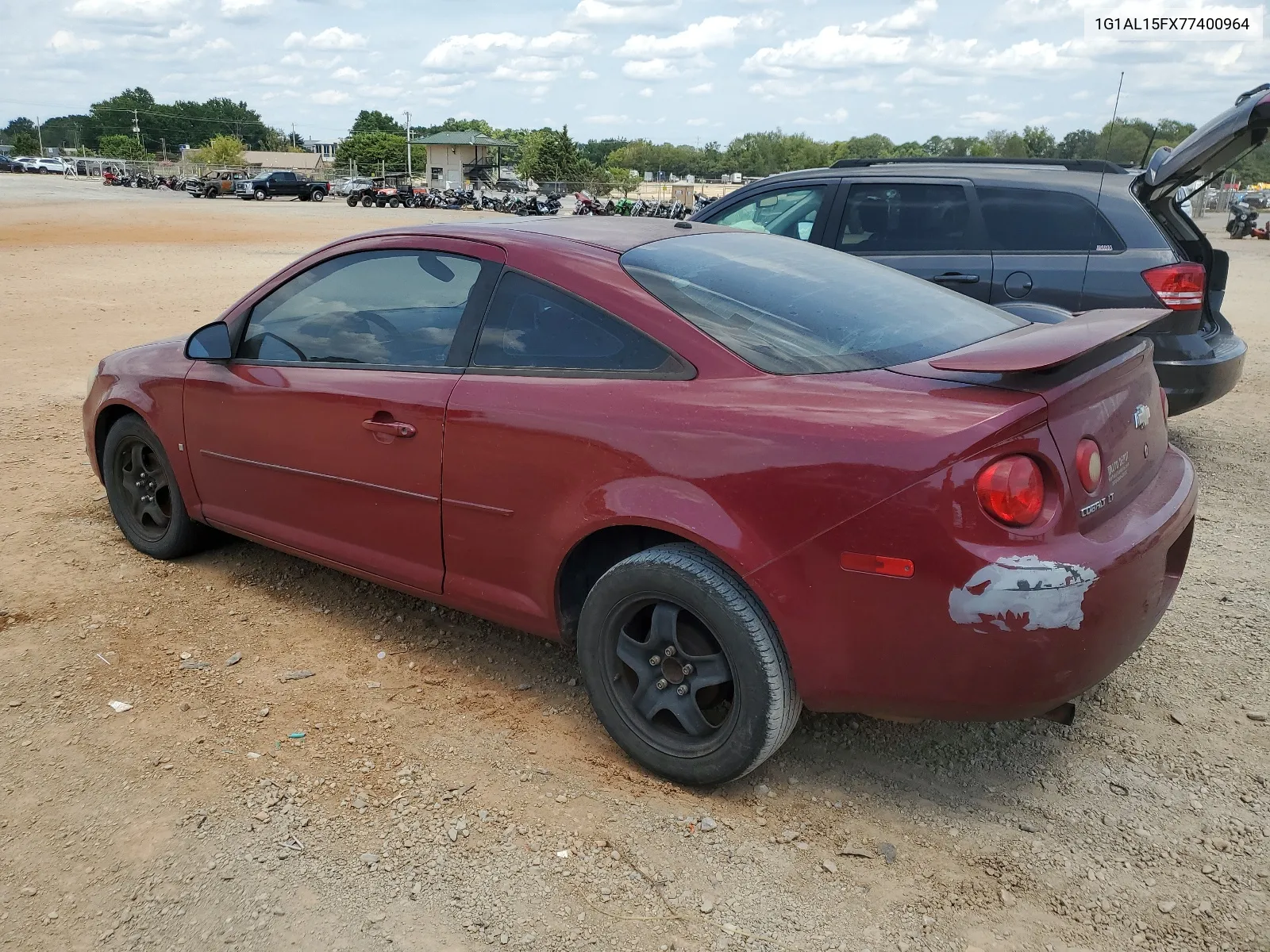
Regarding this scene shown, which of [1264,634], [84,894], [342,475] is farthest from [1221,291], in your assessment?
[84,894]

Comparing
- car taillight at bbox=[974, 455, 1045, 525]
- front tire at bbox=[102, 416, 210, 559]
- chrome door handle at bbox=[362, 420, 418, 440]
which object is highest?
car taillight at bbox=[974, 455, 1045, 525]

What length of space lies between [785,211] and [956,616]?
5047mm

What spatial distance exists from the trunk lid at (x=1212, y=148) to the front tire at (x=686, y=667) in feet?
13.1

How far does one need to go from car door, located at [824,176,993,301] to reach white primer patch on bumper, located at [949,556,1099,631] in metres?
4.08

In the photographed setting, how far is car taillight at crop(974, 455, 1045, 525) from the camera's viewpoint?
243 centimetres

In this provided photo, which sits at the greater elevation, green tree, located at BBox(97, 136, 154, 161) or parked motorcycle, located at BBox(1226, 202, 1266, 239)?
green tree, located at BBox(97, 136, 154, 161)

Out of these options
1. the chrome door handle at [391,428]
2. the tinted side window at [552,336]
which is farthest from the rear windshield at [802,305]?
the chrome door handle at [391,428]

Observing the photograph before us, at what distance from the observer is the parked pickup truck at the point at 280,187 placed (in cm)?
5706

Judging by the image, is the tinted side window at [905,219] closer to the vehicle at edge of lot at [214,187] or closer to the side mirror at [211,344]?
the side mirror at [211,344]

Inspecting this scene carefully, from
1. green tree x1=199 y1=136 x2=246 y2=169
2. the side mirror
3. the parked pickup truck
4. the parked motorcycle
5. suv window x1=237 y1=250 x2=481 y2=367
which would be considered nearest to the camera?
suv window x1=237 y1=250 x2=481 y2=367

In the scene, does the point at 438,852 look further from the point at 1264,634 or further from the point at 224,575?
the point at 1264,634

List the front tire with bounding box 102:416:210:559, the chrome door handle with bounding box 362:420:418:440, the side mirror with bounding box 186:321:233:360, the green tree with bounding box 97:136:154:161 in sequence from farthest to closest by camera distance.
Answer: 1. the green tree with bounding box 97:136:154:161
2. the front tire with bounding box 102:416:210:559
3. the side mirror with bounding box 186:321:233:360
4. the chrome door handle with bounding box 362:420:418:440

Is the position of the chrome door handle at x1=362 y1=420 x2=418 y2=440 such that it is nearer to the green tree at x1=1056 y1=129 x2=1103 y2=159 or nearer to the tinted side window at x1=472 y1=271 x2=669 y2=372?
the tinted side window at x1=472 y1=271 x2=669 y2=372

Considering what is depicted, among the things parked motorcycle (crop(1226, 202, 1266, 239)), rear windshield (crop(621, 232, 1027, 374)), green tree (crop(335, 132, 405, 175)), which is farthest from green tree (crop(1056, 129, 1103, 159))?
green tree (crop(335, 132, 405, 175))
